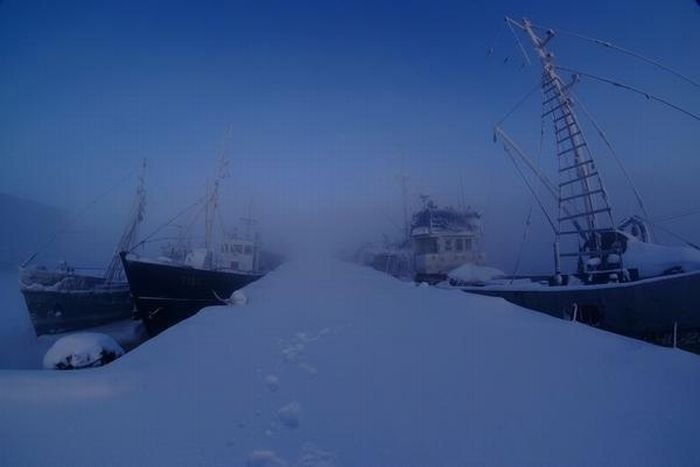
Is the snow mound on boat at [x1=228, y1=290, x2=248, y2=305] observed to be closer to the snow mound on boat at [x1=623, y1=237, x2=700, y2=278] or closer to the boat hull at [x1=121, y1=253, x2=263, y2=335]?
the boat hull at [x1=121, y1=253, x2=263, y2=335]

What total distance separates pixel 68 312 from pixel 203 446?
23.7m

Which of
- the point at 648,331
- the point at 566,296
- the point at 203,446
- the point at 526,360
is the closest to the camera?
the point at 203,446

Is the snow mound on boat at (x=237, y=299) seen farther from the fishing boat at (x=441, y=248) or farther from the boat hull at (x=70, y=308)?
the fishing boat at (x=441, y=248)

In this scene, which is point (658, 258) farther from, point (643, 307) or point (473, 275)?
point (473, 275)

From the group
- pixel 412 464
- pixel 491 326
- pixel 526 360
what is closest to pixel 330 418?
pixel 412 464

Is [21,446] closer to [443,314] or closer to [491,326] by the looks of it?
[491,326]

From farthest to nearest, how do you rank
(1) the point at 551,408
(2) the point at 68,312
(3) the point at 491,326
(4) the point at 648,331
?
1. (2) the point at 68,312
2. (4) the point at 648,331
3. (3) the point at 491,326
4. (1) the point at 551,408

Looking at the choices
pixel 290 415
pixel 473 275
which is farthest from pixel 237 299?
pixel 473 275

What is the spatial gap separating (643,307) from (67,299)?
93.8ft

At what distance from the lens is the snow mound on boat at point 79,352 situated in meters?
5.90

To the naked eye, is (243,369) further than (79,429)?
Yes

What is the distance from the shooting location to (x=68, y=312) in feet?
64.4

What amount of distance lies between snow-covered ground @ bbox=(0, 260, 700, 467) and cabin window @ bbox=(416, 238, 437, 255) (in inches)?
898

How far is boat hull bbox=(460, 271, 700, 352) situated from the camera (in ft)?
27.9
